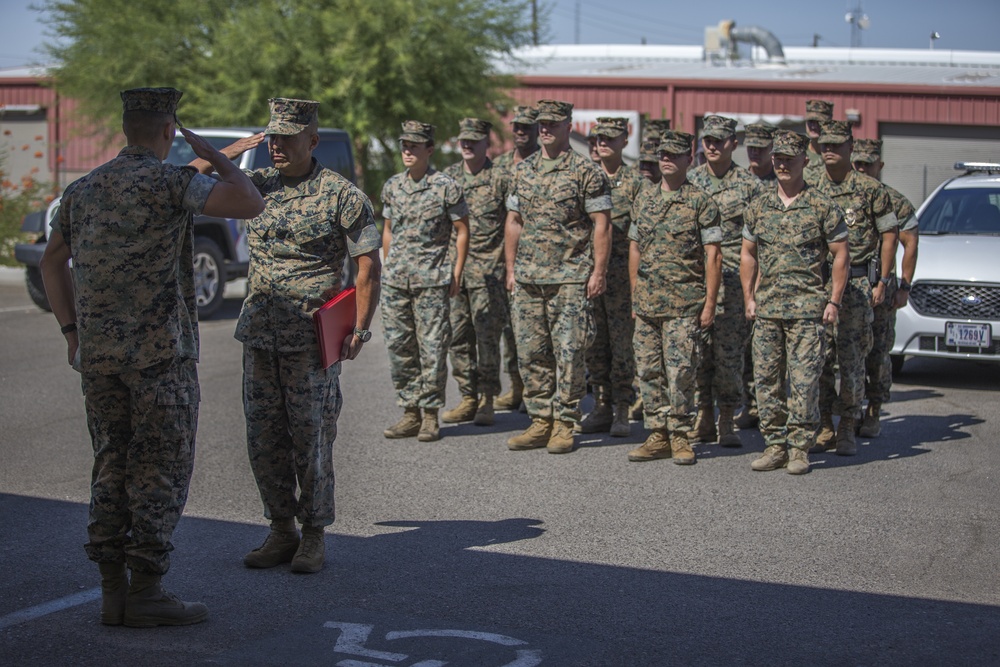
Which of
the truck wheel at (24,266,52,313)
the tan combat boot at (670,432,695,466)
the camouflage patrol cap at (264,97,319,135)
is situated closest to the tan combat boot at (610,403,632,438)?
the tan combat boot at (670,432,695,466)

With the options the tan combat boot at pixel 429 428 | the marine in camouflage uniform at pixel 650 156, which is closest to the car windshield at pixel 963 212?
the marine in camouflage uniform at pixel 650 156

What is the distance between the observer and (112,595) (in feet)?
15.4

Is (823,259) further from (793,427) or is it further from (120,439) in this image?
(120,439)

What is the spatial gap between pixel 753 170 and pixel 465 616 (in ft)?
17.5

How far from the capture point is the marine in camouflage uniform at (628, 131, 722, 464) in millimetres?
7785

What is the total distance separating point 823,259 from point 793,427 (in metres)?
1.07

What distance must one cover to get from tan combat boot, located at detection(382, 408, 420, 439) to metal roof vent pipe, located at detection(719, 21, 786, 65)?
32289 millimetres

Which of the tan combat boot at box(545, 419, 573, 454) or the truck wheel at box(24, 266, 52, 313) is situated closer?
the tan combat boot at box(545, 419, 573, 454)

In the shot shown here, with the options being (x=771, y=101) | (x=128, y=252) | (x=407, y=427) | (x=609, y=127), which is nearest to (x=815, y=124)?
(x=609, y=127)

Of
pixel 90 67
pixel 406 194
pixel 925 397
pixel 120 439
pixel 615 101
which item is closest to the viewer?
pixel 120 439

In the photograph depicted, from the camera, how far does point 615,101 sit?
31188 mm

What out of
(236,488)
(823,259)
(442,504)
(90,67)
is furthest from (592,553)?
(90,67)

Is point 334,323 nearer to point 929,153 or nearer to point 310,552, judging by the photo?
point 310,552

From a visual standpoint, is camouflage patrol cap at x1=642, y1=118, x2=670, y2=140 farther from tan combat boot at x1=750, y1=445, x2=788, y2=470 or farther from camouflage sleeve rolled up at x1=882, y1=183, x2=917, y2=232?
tan combat boot at x1=750, y1=445, x2=788, y2=470
